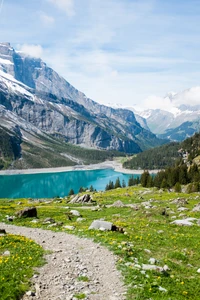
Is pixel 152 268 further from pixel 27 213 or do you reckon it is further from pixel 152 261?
pixel 27 213

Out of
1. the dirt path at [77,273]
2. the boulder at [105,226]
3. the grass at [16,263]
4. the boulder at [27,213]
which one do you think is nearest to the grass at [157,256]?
the dirt path at [77,273]

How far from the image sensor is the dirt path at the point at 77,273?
1465cm

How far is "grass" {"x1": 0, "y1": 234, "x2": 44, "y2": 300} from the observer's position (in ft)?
46.2

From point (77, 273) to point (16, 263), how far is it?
3635 mm

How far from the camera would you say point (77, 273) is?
1700 cm

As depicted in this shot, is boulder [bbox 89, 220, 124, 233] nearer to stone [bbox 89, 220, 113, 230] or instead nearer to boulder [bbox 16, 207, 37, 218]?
stone [bbox 89, 220, 113, 230]

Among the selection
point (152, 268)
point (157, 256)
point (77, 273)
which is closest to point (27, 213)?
point (157, 256)

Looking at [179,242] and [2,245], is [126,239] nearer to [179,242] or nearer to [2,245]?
[179,242]

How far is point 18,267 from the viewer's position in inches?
665

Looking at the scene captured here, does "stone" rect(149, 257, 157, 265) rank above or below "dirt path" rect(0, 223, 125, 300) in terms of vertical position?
below

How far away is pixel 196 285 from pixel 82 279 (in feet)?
20.4

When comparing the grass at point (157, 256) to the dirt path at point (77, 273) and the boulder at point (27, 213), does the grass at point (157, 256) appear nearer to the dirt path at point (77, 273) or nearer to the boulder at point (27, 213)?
the dirt path at point (77, 273)

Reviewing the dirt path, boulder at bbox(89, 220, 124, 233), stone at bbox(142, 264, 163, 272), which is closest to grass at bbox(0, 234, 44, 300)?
the dirt path

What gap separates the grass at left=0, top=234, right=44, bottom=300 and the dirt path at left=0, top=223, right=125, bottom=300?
1.79ft
